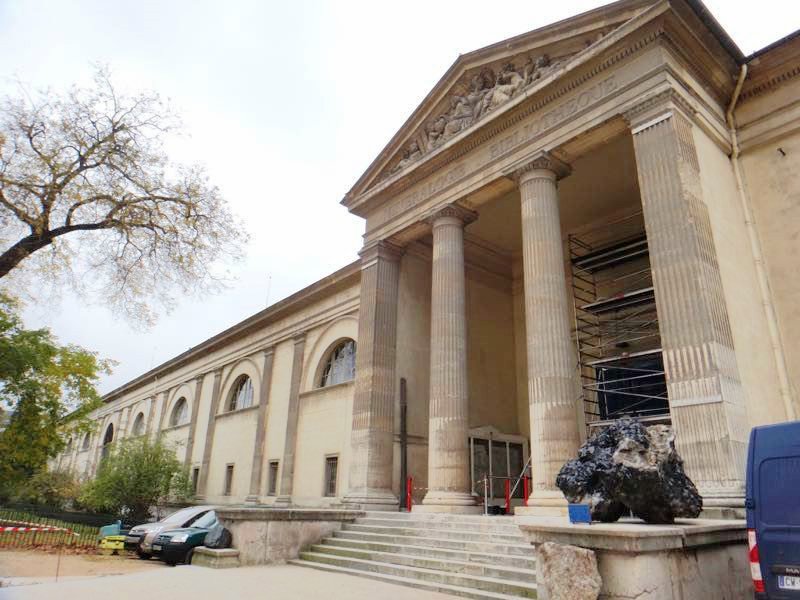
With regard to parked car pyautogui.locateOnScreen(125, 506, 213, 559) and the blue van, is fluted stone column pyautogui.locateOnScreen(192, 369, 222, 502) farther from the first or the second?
the blue van

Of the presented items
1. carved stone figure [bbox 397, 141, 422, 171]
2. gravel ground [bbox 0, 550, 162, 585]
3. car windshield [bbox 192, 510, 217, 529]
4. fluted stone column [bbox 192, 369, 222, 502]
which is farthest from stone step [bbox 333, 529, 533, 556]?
fluted stone column [bbox 192, 369, 222, 502]

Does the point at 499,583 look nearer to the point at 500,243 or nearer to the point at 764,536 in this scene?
the point at 764,536

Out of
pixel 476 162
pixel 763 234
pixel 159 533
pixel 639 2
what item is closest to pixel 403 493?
pixel 159 533

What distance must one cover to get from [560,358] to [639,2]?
7.53 meters

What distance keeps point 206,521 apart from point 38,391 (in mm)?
10767

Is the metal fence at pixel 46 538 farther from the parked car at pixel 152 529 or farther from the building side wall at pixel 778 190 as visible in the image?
the building side wall at pixel 778 190

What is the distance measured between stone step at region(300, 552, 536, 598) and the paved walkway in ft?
1.64

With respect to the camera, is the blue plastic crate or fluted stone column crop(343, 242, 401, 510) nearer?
the blue plastic crate

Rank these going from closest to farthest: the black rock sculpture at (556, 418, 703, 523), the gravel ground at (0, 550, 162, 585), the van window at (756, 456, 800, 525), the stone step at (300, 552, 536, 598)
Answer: the van window at (756, 456, 800, 525)
the black rock sculpture at (556, 418, 703, 523)
the stone step at (300, 552, 536, 598)
the gravel ground at (0, 550, 162, 585)

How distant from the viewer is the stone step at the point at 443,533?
978cm

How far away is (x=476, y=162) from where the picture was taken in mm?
14930

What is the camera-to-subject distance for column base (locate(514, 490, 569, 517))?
10492 millimetres

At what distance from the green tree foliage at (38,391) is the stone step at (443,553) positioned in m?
12.0

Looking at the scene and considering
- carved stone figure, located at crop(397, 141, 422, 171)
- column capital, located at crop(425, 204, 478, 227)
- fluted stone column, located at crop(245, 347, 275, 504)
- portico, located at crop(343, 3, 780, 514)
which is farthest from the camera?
fluted stone column, located at crop(245, 347, 275, 504)
